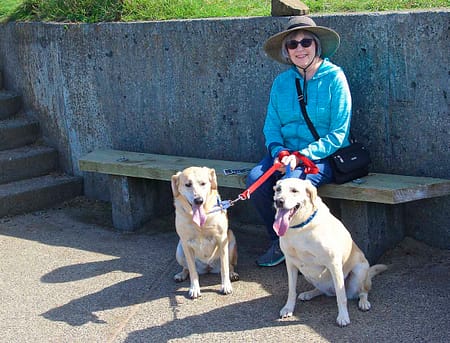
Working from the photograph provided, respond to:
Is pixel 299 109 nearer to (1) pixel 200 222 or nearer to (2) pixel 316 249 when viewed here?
(1) pixel 200 222

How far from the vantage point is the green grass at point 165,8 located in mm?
6223

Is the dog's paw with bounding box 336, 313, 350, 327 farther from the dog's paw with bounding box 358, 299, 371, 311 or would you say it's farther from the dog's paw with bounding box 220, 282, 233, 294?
the dog's paw with bounding box 220, 282, 233, 294

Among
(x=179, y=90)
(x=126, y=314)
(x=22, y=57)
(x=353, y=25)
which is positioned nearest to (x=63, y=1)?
(x=22, y=57)

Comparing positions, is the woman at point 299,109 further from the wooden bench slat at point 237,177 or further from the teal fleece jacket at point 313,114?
the wooden bench slat at point 237,177

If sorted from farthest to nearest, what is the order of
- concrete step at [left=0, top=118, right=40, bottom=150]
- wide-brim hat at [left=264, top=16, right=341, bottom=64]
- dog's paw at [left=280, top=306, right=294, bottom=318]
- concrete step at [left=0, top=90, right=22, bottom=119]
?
concrete step at [left=0, top=90, right=22, bottom=119] < concrete step at [left=0, top=118, right=40, bottom=150] < wide-brim hat at [left=264, top=16, right=341, bottom=64] < dog's paw at [left=280, top=306, right=294, bottom=318]

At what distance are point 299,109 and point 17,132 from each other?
388 cm

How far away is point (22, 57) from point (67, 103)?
37.7 inches

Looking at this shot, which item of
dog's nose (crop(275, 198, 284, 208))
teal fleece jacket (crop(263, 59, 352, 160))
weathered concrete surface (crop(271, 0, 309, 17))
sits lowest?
dog's nose (crop(275, 198, 284, 208))

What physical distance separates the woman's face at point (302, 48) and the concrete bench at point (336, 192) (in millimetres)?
943

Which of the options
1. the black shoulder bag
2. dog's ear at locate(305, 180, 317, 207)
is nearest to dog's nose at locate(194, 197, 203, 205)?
dog's ear at locate(305, 180, 317, 207)

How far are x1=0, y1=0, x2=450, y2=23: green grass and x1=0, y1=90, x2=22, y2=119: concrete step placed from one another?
880 mm

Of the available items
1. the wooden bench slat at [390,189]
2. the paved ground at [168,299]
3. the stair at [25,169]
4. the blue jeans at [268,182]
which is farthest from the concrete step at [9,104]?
the wooden bench slat at [390,189]

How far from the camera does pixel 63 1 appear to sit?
8016 millimetres

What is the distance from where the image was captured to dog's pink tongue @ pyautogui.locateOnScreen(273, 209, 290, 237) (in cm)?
461
